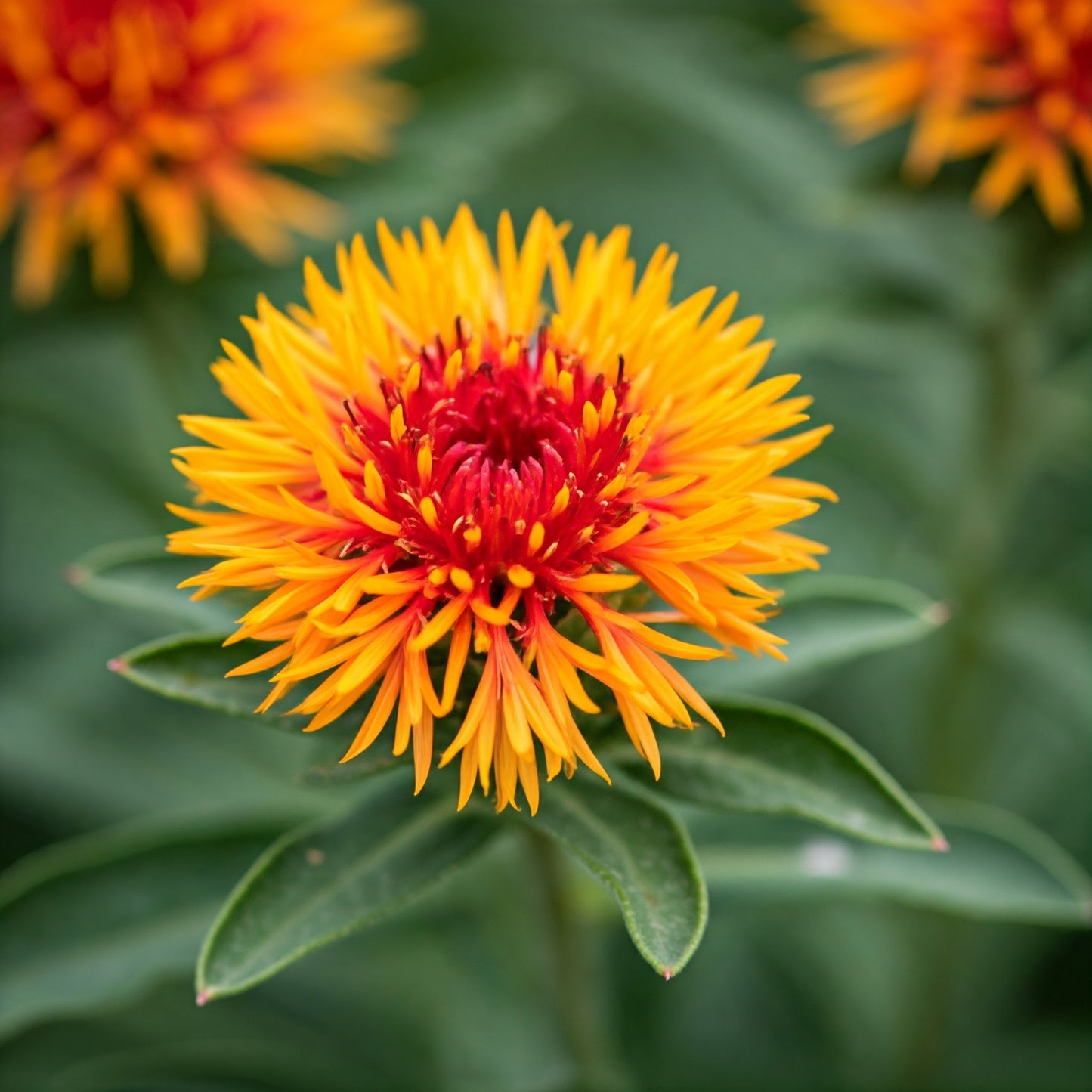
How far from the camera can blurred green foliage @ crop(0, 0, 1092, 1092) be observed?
2396 millimetres

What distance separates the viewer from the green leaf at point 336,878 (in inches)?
53.3

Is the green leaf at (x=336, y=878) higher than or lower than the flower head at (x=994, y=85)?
lower

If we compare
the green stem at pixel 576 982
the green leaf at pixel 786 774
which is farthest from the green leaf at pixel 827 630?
the green stem at pixel 576 982

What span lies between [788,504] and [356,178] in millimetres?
1785

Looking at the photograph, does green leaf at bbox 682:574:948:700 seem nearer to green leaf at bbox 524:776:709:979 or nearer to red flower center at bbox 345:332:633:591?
green leaf at bbox 524:776:709:979

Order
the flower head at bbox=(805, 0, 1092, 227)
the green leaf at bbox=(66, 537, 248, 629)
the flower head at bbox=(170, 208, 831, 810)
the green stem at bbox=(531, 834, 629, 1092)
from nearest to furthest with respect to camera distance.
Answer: the flower head at bbox=(170, 208, 831, 810) < the green leaf at bbox=(66, 537, 248, 629) < the green stem at bbox=(531, 834, 629, 1092) < the flower head at bbox=(805, 0, 1092, 227)

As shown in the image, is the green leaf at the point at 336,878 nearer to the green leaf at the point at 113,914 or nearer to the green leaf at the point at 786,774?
the green leaf at the point at 786,774

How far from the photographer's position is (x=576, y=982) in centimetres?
192

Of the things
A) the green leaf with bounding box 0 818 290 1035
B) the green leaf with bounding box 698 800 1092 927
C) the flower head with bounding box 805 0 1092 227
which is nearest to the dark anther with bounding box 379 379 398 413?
the green leaf with bounding box 0 818 290 1035

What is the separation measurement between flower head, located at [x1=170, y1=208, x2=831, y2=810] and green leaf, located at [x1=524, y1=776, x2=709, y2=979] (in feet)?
0.30

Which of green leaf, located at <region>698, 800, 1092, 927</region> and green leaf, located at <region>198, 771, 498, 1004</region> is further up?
green leaf, located at <region>698, 800, 1092, 927</region>

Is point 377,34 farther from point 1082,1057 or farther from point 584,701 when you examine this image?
point 1082,1057

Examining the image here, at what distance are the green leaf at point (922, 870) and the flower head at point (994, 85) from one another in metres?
1.13

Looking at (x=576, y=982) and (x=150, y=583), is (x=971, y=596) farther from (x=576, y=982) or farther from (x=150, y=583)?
(x=150, y=583)
